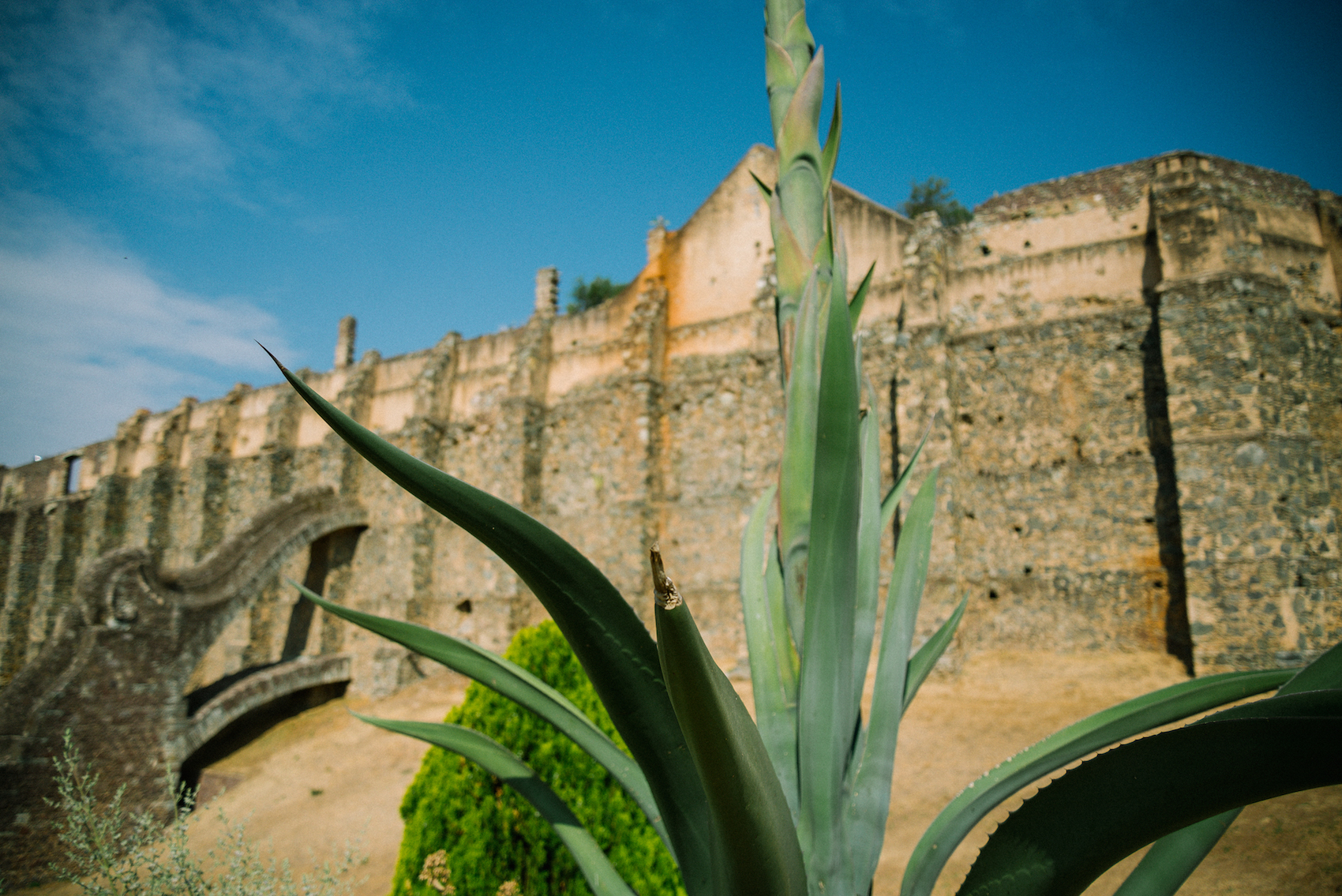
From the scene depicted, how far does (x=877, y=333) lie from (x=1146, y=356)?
3396 mm

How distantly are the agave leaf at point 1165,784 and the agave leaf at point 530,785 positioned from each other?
788 mm

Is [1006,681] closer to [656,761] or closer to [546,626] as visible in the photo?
[546,626]

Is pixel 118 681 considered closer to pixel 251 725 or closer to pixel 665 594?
pixel 251 725

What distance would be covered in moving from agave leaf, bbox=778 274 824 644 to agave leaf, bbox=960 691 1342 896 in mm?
Result: 439

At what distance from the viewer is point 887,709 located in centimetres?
128

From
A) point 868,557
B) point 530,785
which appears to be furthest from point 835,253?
point 530,785

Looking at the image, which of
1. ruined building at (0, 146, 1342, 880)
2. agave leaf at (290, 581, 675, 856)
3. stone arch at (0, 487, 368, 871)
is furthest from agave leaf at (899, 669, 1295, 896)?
stone arch at (0, 487, 368, 871)

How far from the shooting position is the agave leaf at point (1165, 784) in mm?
593

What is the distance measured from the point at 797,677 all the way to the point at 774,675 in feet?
0.18

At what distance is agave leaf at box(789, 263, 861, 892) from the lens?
105 cm

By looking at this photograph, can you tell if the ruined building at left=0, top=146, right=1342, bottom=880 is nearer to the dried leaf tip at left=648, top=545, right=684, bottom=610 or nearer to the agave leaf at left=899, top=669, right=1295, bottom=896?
the agave leaf at left=899, top=669, right=1295, bottom=896

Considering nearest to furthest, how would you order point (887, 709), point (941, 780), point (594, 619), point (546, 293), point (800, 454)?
point (594, 619) → point (800, 454) → point (887, 709) → point (941, 780) → point (546, 293)

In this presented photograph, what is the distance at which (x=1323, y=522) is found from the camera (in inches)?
288

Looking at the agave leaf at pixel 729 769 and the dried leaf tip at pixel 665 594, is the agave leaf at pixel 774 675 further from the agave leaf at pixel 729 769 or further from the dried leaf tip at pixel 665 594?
the dried leaf tip at pixel 665 594
